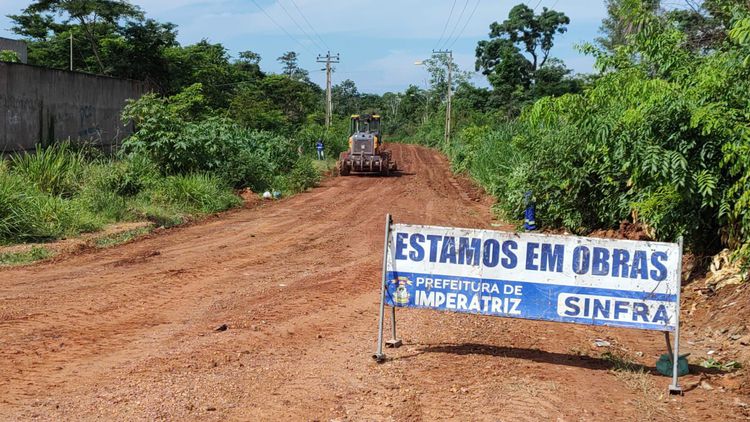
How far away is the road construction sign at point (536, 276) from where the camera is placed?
5.70 meters

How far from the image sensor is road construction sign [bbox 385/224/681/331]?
5.70 meters

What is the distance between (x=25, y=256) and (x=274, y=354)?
6.45 m

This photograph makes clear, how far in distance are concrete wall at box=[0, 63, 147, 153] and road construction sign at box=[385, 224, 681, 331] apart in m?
12.7

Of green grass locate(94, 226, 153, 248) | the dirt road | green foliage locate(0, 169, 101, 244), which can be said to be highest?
green foliage locate(0, 169, 101, 244)

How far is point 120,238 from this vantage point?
508 inches

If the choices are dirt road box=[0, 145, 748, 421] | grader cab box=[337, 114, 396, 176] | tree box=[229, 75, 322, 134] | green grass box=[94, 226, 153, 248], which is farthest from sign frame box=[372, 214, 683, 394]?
tree box=[229, 75, 322, 134]

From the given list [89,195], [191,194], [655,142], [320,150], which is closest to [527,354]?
[655,142]

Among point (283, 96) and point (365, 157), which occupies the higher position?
point (283, 96)

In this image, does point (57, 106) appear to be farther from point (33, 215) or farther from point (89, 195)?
point (33, 215)

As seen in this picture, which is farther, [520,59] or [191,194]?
[520,59]

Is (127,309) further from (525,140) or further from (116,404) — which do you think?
(525,140)

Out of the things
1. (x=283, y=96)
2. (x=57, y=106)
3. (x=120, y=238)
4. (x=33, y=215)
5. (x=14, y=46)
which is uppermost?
(x=283, y=96)

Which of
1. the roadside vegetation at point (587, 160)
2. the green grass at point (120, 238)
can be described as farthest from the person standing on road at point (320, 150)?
the green grass at point (120, 238)

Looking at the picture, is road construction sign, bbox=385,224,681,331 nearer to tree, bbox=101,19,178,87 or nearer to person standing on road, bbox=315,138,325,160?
person standing on road, bbox=315,138,325,160
